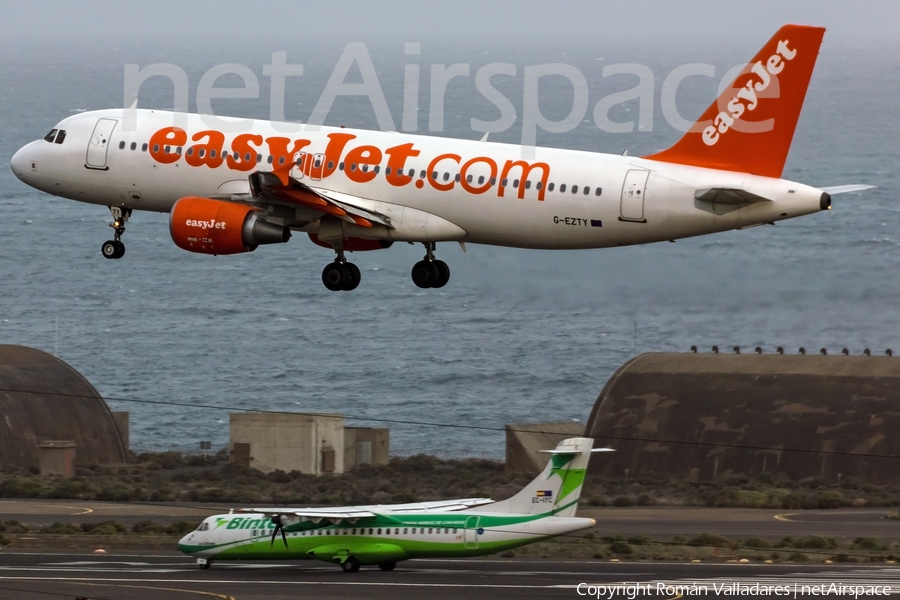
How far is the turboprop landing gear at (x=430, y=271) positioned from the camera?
51.7 metres

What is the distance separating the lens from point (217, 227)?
Answer: 48.9 meters

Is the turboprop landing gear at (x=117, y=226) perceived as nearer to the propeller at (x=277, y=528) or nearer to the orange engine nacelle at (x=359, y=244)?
the orange engine nacelle at (x=359, y=244)

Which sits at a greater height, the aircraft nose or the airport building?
the aircraft nose

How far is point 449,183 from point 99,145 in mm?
12555

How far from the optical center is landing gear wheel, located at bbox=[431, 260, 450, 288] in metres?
51.8

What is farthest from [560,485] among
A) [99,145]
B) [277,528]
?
[99,145]

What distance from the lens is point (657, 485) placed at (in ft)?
294

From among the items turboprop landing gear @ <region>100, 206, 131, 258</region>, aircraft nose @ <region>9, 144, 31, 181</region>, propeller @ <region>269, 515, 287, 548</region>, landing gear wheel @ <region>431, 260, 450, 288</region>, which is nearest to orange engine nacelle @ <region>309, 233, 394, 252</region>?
landing gear wheel @ <region>431, 260, 450, 288</region>

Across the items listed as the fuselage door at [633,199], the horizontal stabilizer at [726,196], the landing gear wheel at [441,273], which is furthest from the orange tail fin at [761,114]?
the landing gear wheel at [441,273]

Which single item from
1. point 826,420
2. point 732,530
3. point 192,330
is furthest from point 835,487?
point 192,330

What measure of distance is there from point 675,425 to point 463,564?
3131cm

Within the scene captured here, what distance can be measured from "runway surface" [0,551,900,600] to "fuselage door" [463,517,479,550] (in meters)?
1.08

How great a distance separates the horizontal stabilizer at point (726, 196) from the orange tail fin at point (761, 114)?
1.36 meters

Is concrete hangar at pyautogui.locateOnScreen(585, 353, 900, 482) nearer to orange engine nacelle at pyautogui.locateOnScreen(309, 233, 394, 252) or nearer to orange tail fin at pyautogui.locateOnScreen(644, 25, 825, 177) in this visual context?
orange engine nacelle at pyautogui.locateOnScreen(309, 233, 394, 252)
